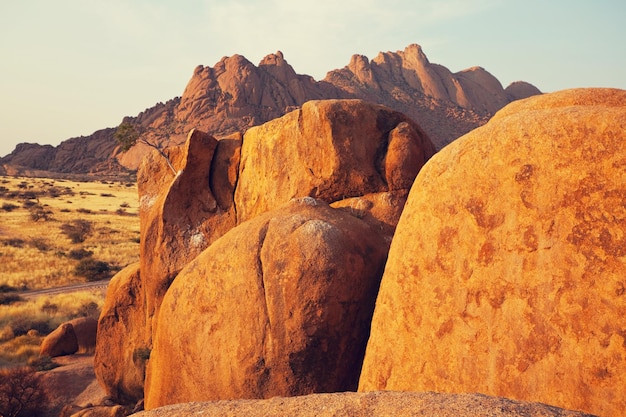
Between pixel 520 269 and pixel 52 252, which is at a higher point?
pixel 520 269

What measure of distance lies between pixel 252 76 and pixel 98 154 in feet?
126

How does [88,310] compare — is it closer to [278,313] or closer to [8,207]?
[278,313]

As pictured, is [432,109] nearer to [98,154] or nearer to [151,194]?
[98,154]

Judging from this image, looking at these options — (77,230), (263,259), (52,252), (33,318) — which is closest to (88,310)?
(33,318)

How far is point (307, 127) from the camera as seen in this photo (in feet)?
32.1

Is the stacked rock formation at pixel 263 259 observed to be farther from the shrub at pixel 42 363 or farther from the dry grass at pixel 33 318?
the dry grass at pixel 33 318

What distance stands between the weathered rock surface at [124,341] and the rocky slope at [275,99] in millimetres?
71332

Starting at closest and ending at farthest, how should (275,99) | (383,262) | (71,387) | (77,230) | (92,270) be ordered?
(383,262) → (71,387) → (92,270) → (77,230) → (275,99)

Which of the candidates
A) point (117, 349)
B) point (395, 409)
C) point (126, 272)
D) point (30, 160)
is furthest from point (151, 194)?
point (30, 160)

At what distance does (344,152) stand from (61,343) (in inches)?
452

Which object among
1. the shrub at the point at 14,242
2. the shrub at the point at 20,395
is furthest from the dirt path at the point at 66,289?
the shrub at the point at 20,395

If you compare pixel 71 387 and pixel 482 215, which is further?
pixel 71 387

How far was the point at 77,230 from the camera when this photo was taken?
38812mm

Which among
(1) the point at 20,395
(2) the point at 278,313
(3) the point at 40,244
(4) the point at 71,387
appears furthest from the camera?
(3) the point at 40,244
